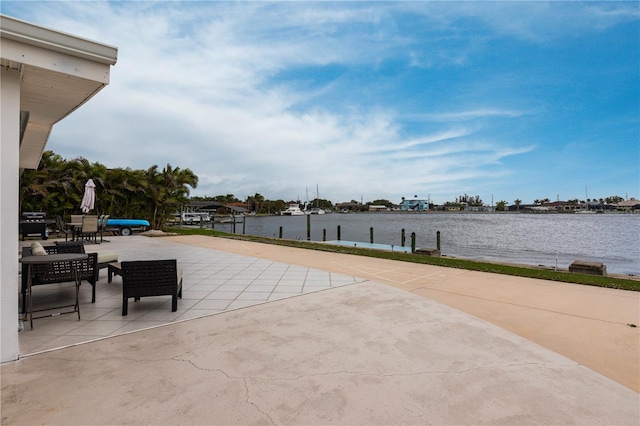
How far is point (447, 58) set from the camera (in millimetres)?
18156

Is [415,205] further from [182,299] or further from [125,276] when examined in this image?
[125,276]

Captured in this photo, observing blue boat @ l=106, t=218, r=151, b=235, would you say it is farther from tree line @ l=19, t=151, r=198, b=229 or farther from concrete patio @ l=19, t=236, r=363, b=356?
concrete patio @ l=19, t=236, r=363, b=356

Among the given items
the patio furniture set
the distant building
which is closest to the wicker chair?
the patio furniture set

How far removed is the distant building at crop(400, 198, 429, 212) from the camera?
138 meters

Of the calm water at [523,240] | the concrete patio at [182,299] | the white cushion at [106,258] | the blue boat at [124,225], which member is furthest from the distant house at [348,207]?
the white cushion at [106,258]

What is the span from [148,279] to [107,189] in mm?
17078

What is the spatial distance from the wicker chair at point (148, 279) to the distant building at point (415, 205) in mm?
141414

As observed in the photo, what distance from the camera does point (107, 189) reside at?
1727cm

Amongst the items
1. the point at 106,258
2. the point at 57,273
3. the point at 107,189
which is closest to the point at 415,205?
the point at 107,189

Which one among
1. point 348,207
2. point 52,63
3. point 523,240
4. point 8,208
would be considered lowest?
point 523,240

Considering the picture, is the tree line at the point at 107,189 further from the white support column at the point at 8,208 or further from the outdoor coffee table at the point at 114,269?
the white support column at the point at 8,208

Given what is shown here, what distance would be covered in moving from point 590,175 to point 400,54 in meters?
49.5

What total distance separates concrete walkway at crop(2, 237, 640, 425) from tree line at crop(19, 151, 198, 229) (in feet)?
55.2

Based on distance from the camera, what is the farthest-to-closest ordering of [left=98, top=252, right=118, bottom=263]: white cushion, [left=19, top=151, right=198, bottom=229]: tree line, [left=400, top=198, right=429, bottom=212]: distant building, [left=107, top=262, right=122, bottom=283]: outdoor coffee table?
[left=400, top=198, right=429, bottom=212]: distant building, [left=19, top=151, right=198, bottom=229]: tree line, [left=98, top=252, right=118, bottom=263]: white cushion, [left=107, top=262, right=122, bottom=283]: outdoor coffee table
